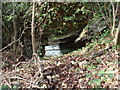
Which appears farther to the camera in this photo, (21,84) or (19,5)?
(19,5)

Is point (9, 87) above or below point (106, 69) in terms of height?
below

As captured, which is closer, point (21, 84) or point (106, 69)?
point (21, 84)

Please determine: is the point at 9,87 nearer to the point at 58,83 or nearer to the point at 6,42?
the point at 58,83

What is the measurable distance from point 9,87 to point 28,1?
9.92 ft

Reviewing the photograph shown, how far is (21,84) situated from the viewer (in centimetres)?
222

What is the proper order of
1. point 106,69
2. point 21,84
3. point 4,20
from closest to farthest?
point 21,84
point 106,69
point 4,20

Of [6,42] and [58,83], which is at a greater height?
[6,42]

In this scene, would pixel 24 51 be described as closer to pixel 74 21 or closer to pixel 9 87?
pixel 74 21

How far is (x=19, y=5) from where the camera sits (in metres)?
4.38

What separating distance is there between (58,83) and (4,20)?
3.36 metres

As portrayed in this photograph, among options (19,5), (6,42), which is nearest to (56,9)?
(19,5)

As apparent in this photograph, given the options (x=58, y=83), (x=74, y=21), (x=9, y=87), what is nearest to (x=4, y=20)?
(x=74, y=21)

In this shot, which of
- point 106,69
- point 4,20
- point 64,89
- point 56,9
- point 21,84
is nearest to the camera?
point 64,89

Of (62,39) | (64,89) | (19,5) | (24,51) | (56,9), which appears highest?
(19,5)
